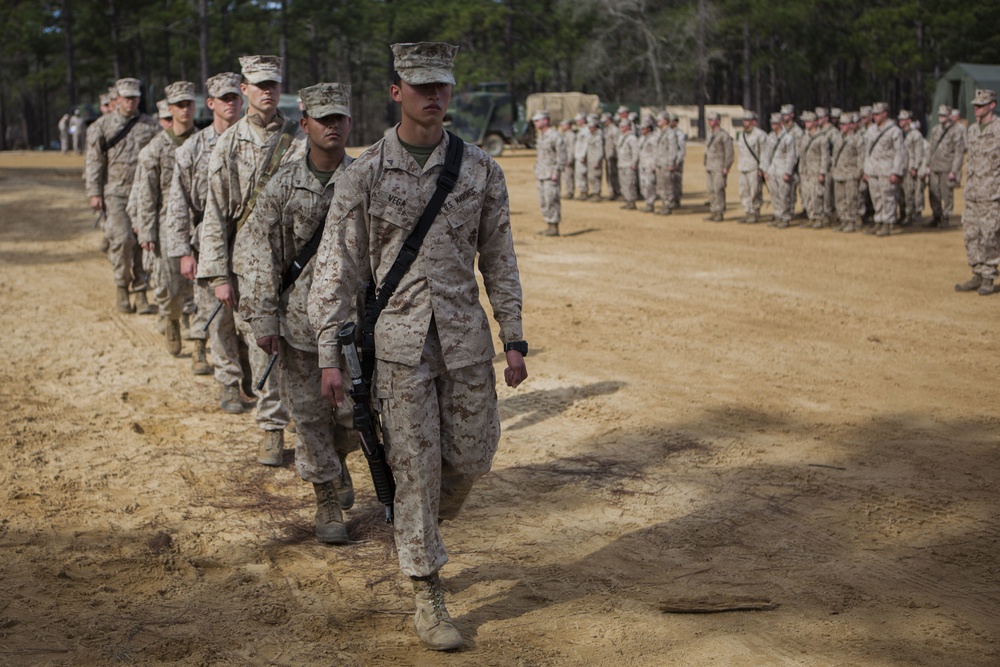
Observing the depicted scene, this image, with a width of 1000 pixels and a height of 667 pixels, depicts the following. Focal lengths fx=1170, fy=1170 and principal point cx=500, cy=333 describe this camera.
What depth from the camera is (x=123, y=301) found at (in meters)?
12.3

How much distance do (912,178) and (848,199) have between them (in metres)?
1.42

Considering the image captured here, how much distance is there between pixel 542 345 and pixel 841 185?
1097 cm

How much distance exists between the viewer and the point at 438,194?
438 cm

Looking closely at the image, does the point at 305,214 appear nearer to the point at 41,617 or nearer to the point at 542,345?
the point at 41,617

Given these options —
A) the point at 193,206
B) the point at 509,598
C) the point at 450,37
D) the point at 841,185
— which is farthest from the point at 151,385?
the point at 450,37

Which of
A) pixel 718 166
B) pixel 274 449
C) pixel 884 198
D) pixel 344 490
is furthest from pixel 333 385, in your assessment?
pixel 718 166

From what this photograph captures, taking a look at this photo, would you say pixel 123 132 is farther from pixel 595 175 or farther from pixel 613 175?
pixel 613 175

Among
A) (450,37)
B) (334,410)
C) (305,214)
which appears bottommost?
(334,410)

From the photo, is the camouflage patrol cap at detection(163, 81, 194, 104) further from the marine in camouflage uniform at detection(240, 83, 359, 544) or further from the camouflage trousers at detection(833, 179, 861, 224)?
the camouflage trousers at detection(833, 179, 861, 224)

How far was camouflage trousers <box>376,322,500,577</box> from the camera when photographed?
4430 millimetres

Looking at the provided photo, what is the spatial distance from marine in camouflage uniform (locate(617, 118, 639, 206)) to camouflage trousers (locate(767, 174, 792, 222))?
12.6 feet

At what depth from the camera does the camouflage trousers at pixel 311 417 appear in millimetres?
5660

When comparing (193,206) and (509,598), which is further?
(193,206)

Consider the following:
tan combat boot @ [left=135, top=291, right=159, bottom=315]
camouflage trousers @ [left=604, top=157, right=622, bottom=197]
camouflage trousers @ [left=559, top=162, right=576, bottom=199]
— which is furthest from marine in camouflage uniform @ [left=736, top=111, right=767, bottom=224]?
tan combat boot @ [left=135, top=291, right=159, bottom=315]
